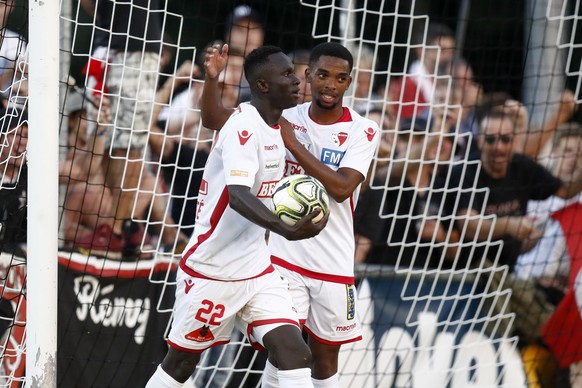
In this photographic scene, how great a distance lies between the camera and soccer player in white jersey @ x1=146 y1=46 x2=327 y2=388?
4.74 metres

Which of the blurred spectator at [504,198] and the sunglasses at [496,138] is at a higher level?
the sunglasses at [496,138]

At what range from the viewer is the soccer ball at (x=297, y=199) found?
4523mm

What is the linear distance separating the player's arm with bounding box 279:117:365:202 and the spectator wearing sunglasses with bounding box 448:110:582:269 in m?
2.08

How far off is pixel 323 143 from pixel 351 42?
73.9 inches

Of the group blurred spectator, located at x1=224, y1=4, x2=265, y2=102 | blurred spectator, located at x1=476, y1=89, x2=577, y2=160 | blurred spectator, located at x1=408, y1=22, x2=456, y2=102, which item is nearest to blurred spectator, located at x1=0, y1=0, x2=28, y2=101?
blurred spectator, located at x1=224, y1=4, x2=265, y2=102

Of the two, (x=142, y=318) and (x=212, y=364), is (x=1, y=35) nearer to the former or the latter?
(x=142, y=318)

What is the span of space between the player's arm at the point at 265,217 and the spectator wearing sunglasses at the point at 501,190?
2.84 meters

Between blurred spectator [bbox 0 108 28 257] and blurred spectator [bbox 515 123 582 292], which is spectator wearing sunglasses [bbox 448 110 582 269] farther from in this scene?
blurred spectator [bbox 0 108 28 257]

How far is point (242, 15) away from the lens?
691 cm

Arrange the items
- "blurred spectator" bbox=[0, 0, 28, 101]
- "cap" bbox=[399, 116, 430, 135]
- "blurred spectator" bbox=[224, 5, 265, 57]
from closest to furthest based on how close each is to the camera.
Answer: "blurred spectator" bbox=[0, 0, 28, 101]
"blurred spectator" bbox=[224, 5, 265, 57]
"cap" bbox=[399, 116, 430, 135]

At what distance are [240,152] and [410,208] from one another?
2.70 metres

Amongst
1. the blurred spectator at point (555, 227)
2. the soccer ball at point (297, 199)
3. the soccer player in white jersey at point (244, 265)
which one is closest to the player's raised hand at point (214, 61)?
the soccer player in white jersey at point (244, 265)

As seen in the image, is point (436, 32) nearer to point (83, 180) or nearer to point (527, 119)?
point (527, 119)

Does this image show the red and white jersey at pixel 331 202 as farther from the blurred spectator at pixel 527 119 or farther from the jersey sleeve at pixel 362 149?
the blurred spectator at pixel 527 119
